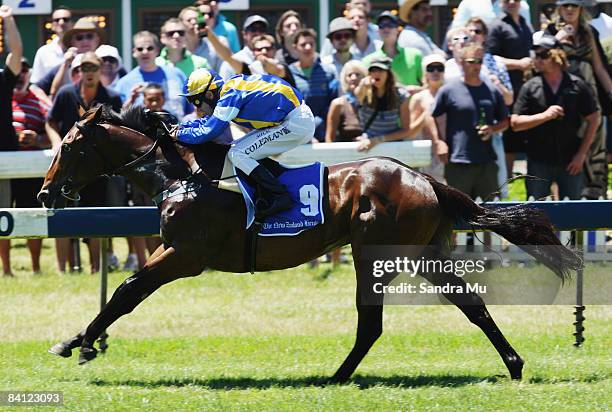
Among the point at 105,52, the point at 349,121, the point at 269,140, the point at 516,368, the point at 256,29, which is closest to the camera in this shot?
the point at 516,368

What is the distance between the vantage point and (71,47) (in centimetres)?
1338

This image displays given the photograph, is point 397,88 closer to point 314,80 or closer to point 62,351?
point 314,80

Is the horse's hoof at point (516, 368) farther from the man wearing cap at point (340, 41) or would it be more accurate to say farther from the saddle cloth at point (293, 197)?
the man wearing cap at point (340, 41)

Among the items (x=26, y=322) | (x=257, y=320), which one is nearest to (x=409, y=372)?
(x=257, y=320)

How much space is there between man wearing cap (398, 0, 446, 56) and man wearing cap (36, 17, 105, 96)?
3.27m

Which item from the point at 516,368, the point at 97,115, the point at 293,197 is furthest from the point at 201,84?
the point at 516,368

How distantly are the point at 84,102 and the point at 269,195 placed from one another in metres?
4.54

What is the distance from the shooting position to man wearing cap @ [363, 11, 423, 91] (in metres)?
13.2

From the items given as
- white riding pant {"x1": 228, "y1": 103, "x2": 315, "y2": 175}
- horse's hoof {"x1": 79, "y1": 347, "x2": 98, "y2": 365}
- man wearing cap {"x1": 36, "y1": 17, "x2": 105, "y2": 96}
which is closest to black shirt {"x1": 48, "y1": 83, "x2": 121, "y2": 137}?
man wearing cap {"x1": 36, "y1": 17, "x2": 105, "y2": 96}

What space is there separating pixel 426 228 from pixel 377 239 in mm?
339

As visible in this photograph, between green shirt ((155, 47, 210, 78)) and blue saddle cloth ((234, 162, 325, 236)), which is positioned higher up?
green shirt ((155, 47, 210, 78))

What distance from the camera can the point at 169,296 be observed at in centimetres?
1173

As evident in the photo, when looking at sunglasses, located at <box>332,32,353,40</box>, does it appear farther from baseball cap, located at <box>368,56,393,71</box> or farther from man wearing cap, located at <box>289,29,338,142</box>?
baseball cap, located at <box>368,56,393,71</box>

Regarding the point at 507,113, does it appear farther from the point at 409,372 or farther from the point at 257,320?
the point at 409,372
